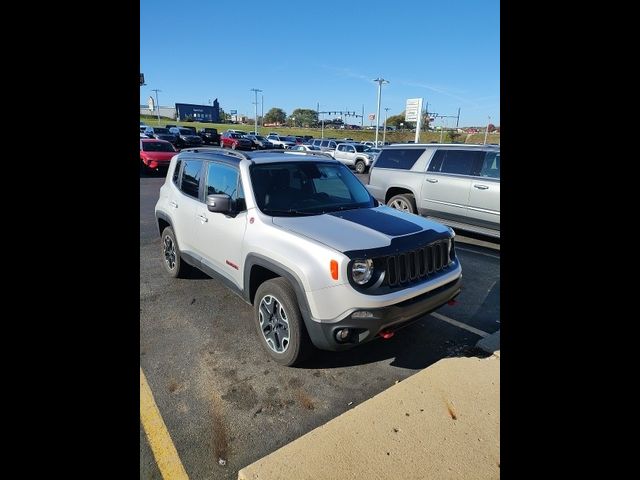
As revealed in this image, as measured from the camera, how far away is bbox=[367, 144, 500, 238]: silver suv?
7152mm

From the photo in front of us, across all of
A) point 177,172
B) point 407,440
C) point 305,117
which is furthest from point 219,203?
point 305,117

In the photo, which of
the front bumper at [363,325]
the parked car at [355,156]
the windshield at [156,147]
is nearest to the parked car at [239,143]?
the parked car at [355,156]

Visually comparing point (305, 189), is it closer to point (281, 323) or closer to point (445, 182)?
point (281, 323)

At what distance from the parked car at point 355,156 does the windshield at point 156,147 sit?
10897 mm

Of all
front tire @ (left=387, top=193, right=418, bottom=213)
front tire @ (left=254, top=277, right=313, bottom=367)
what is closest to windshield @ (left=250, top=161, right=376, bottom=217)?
front tire @ (left=254, top=277, right=313, bottom=367)

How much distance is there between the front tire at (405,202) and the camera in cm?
Result: 844

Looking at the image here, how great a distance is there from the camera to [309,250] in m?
2.96

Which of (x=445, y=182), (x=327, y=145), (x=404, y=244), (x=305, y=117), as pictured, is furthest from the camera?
(x=305, y=117)

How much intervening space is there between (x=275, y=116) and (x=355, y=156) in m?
112

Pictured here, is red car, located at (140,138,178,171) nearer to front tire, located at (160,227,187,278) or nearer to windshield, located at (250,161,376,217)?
front tire, located at (160,227,187,278)
